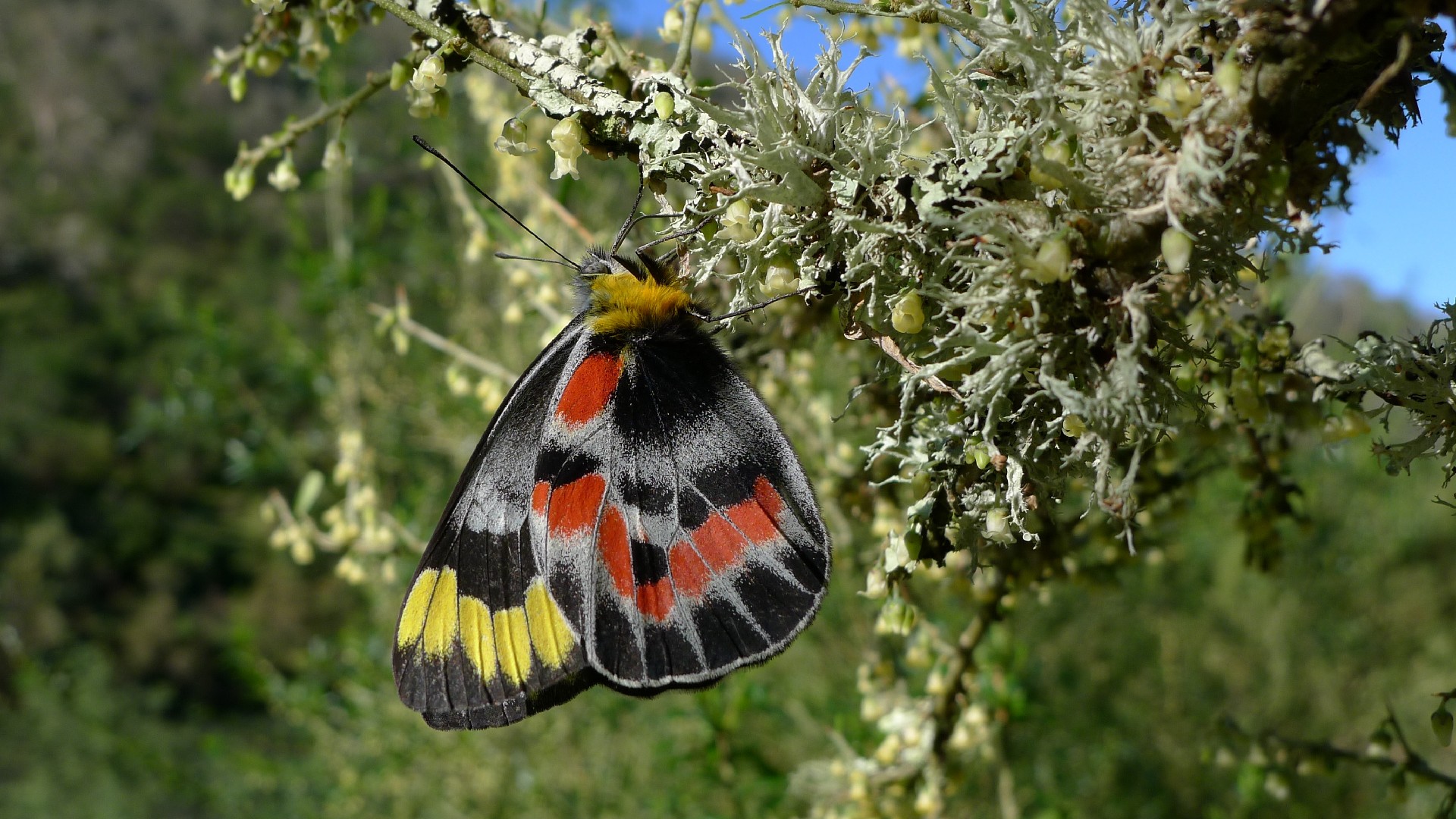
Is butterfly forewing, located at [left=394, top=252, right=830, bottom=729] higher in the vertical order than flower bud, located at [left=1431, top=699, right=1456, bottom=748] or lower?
higher

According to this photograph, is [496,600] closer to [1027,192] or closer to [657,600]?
[657,600]

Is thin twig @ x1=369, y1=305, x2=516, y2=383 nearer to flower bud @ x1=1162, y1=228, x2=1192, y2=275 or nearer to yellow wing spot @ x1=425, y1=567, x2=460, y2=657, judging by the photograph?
yellow wing spot @ x1=425, y1=567, x2=460, y2=657

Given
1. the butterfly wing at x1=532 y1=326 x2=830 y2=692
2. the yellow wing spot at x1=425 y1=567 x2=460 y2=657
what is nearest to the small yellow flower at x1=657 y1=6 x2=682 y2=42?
the butterfly wing at x1=532 y1=326 x2=830 y2=692

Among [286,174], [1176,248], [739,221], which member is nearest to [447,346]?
[286,174]

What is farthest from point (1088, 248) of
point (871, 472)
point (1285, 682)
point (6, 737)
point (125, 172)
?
point (125, 172)

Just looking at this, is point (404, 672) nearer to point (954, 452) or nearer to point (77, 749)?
point (954, 452)

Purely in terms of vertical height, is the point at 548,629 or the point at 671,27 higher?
the point at 671,27

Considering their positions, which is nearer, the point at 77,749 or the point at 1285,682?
the point at 1285,682
